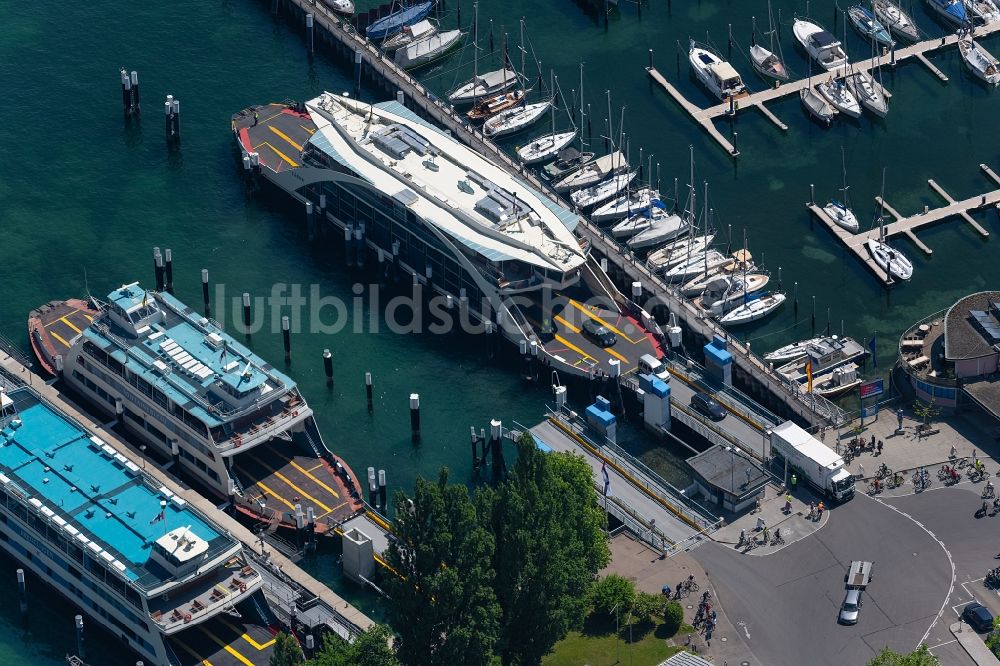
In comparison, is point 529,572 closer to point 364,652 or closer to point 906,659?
point 364,652

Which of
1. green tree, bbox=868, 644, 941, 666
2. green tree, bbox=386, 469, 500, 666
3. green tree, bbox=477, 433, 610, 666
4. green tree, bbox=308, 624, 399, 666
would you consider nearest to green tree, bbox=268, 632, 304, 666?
green tree, bbox=308, 624, 399, 666

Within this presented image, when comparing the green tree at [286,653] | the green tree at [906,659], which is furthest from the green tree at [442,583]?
the green tree at [906,659]

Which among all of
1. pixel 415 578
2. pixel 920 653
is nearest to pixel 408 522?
pixel 415 578

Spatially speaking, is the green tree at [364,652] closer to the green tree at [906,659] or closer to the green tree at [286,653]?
the green tree at [286,653]

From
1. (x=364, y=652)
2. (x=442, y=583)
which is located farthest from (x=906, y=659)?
(x=364, y=652)

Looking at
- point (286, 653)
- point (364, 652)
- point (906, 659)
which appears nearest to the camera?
point (286, 653)

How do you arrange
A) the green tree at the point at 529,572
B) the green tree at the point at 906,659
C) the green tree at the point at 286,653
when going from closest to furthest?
1. the green tree at the point at 286,653
2. the green tree at the point at 906,659
3. the green tree at the point at 529,572

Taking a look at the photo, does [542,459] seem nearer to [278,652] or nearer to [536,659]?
[536,659]
